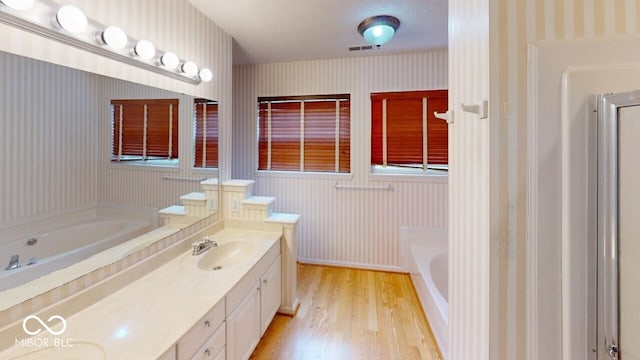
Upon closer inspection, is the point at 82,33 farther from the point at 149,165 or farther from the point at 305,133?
the point at 305,133

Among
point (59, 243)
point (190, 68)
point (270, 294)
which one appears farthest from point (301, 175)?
point (59, 243)

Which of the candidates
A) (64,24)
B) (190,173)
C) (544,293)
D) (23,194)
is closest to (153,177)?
(190,173)

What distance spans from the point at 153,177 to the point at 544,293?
197 centimetres

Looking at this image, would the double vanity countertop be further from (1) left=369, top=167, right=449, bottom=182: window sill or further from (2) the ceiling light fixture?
(2) the ceiling light fixture

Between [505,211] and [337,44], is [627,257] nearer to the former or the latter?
[505,211]

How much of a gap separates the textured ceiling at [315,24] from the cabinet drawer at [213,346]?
7.14 ft

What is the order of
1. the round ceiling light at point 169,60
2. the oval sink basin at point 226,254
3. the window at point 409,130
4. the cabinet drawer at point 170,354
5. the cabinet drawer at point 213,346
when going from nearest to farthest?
the cabinet drawer at point 170,354 → the cabinet drawer at point 213,346 → the round ceiling light at point 169,60 → the oval sink basin at point 226,254 → the window at point 409,130

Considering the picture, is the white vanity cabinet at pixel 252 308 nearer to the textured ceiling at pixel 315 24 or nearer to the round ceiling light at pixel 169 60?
the round ceiling light at pixel 169 60

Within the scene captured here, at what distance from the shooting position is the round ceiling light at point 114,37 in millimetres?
1335

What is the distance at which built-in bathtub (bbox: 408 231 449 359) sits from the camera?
1.90 metres

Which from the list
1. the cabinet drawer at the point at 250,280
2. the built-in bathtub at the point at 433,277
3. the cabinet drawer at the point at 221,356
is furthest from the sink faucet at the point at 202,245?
the built-in bathtub at the point at 433,277

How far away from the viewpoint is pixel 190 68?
6.35 feet

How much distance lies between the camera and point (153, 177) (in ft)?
5.59

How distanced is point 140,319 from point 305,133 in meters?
2.53
